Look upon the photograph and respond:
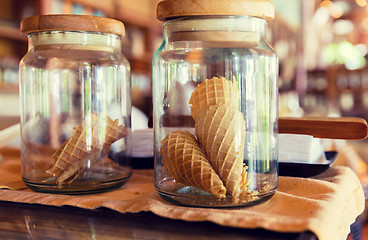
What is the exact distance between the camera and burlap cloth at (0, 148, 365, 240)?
45 cm

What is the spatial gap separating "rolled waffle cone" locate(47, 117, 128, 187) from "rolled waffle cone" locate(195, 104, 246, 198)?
182 mm

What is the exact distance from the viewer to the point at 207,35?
58cm

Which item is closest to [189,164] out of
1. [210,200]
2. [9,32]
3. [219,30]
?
[210,200]

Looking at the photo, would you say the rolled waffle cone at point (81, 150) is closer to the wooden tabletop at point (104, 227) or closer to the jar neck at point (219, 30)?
the wooden tabletop at point (104, 227)

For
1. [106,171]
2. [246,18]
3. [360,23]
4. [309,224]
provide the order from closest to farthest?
[309,224], [246,18], [106,171], [360,23]

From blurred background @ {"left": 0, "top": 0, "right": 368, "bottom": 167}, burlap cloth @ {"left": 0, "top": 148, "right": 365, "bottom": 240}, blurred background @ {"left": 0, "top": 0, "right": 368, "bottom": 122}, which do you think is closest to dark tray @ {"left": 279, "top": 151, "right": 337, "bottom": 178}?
burlap cloth @ {"left": 0, "top": 148, "right": 365, "bottom": 240}

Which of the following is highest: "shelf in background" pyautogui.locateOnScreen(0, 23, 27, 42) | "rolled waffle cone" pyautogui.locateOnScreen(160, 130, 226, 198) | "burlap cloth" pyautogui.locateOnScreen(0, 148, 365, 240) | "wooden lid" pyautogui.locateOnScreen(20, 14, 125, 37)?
"shelf in background" pyautogui.locateOnScreen(0, 23, 27, 42)

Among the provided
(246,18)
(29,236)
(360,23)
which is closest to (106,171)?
(29,236)

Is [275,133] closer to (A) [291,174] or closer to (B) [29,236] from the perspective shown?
(A) [291,174]

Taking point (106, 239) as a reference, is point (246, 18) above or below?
above

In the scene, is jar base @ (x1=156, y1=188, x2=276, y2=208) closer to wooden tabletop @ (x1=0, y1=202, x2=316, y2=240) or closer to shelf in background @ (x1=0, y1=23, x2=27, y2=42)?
wooden tabletop @ (x1=0, y1=202, x2=316, y2=240)

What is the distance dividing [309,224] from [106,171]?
383 mm

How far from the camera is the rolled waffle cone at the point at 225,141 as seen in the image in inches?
20.7

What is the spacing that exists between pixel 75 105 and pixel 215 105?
0.27 meters
